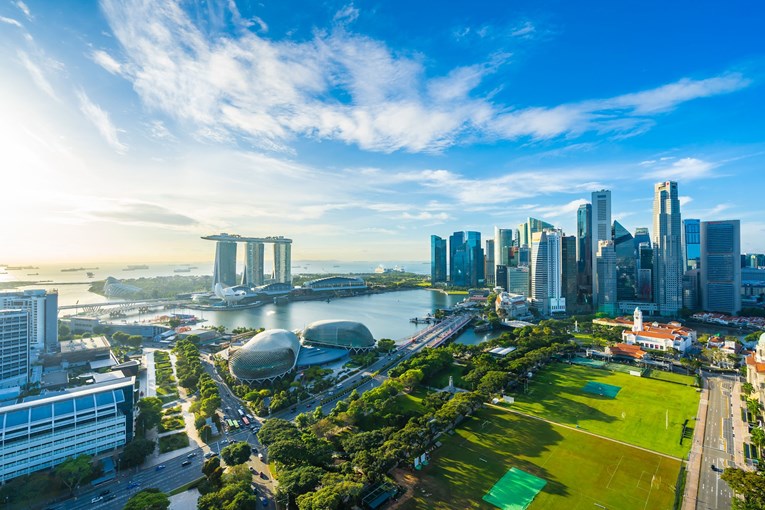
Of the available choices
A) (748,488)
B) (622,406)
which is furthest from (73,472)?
(622,406)

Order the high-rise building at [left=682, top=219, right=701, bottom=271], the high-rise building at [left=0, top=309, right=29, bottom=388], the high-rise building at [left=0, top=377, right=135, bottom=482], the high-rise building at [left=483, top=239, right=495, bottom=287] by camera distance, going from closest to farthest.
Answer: the high-rise building at [left=0, top=377, right=135, bottom=482] → the high-rise building at [left=0, top=309, right=29, bottom=388] → the high-rise building at [left=682, top=219, right=701, bottom=271] → the high-rise building at [left=483, top=239, right=495, bottom=287]

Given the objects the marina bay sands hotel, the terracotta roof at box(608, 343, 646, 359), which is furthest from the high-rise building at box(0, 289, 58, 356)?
the terracotta roof at box(608, 343, 646, 359)

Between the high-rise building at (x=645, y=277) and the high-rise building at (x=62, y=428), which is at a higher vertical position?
the high-rise building at (x=645, y=277)

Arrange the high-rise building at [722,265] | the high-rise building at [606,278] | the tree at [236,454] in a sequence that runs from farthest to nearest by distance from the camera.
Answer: the high-rise building at [606,278]
the high-rise building at [722,265]
the tree at [236,454]

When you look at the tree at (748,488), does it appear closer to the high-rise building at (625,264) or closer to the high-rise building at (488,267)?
the high-rise building at (625,264)

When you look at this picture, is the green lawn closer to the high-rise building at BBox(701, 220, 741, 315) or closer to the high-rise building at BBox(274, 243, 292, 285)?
the high-rise building at BBox(701, 220, 741, 315)

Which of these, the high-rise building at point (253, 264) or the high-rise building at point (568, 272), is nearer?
the high-rise building at point (568, 272)

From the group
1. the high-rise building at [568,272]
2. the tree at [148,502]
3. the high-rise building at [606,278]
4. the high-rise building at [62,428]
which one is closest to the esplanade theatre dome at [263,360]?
the high-rise building at [62,428]
